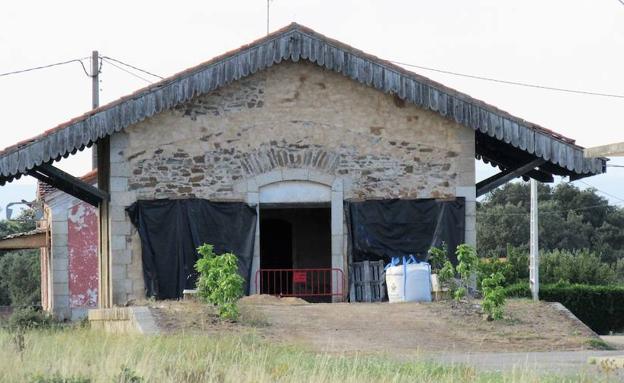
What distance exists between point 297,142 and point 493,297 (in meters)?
6.01

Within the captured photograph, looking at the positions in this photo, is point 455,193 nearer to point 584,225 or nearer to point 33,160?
point 33,160

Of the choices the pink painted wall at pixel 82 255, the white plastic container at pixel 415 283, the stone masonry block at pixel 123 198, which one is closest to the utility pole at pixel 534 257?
the pink painted wall at pixel 82 255

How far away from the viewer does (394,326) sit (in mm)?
20828

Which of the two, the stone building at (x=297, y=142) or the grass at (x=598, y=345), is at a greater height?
the stone building at (x=297, y=142)

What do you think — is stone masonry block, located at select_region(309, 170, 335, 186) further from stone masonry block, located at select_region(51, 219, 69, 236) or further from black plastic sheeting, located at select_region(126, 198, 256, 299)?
stone masonry block, located at select_region(51, 219, 69, 236)

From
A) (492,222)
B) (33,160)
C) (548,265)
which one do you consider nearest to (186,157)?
(33,160)

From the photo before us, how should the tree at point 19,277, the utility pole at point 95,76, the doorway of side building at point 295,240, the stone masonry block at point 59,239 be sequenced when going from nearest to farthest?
the doorway of side building at point 295,240, the stone masonry block at point 59,239, the utility pole at point 95,76, the tree at point 19,277

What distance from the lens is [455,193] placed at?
1017 inches

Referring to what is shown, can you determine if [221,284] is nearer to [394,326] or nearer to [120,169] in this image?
[394,326]

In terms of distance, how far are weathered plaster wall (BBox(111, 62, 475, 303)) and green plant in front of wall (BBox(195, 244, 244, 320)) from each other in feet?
12.7

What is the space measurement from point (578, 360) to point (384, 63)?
9832 mm

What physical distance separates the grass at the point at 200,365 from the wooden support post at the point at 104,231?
8.29 metres

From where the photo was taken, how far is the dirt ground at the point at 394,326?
63.2 ft

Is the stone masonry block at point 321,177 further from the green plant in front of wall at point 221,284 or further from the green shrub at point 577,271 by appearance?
the green shrub at point 577,271
